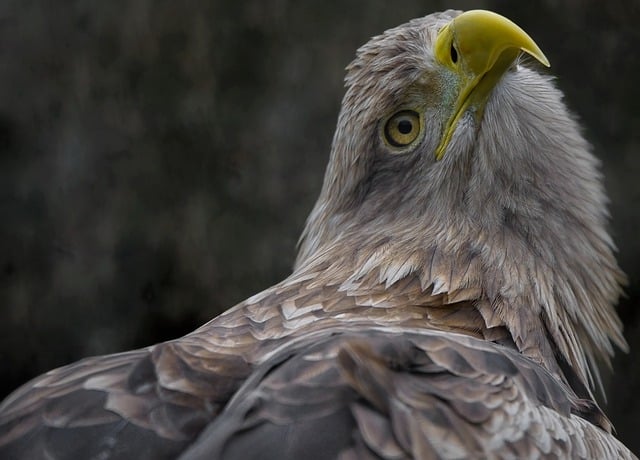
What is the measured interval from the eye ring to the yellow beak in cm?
10

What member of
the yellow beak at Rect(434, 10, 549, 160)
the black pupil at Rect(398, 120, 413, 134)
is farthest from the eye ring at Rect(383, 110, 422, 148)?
the yellow beak at Rect(434, 10, 549, 160)

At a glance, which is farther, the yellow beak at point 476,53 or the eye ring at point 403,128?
the eye ring at point 403,128

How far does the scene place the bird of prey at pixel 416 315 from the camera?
207 centimetres

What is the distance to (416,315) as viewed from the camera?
2.83 m

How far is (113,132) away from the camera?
543 centimetres

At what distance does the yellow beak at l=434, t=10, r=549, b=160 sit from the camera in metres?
2.99

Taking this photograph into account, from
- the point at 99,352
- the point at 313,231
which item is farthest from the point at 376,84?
the point at 99,352

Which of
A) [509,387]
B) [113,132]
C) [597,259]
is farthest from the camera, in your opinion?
[113,132]

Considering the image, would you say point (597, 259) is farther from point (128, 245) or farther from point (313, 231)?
point (128, 245)

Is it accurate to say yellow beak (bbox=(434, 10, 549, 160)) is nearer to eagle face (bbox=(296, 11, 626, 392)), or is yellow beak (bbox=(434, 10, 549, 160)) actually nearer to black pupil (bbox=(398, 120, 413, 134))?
eagle face (bbox=(296, 11, 626, 392))

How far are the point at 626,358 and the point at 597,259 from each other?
2.76 m

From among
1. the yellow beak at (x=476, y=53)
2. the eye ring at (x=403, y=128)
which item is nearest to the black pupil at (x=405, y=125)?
the eye ring at (x=403, y=128)

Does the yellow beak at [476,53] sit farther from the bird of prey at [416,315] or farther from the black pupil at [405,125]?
the black pupil at [405,125]

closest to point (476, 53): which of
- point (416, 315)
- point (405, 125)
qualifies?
point (405, 125)
